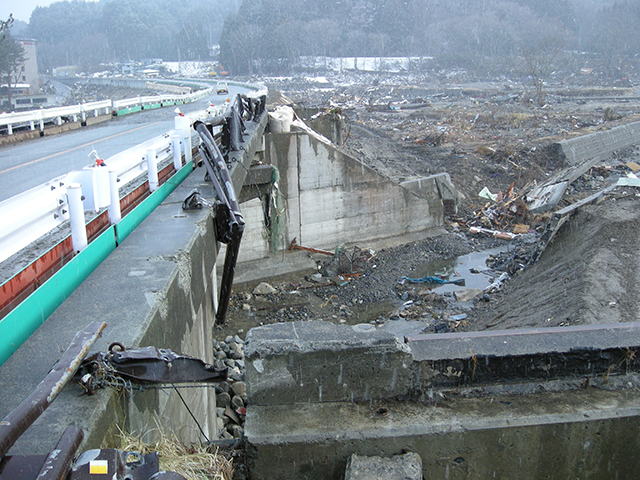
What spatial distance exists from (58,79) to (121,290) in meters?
106

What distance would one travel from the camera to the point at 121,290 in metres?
4.46

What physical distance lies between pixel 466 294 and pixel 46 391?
50.2 ft

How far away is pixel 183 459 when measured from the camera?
10.3 ft

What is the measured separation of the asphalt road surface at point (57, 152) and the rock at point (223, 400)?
15.8ft

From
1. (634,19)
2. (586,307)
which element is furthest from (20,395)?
(634,19)

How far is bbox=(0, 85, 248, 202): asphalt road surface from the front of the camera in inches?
391

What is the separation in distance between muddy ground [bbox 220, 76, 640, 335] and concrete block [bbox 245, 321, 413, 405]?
6.22 meters

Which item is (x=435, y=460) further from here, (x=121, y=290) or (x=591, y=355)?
(x=121, y=290)

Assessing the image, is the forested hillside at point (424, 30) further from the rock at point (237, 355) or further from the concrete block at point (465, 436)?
the concrete block at point (465, 436)

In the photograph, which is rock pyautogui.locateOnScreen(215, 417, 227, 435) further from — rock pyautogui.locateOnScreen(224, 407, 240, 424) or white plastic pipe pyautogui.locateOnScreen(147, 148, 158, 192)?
white plastic pipe pyautogui.locateOnScreen(147, 148, 158, 192)

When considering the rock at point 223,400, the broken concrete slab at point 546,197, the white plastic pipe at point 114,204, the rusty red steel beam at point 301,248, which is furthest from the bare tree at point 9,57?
the white plastic pipe at point 114,204

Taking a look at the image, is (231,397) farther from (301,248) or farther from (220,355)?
(301,248)

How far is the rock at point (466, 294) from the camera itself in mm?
16547

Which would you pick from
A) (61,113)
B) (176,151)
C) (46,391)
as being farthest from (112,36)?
(46,391)
